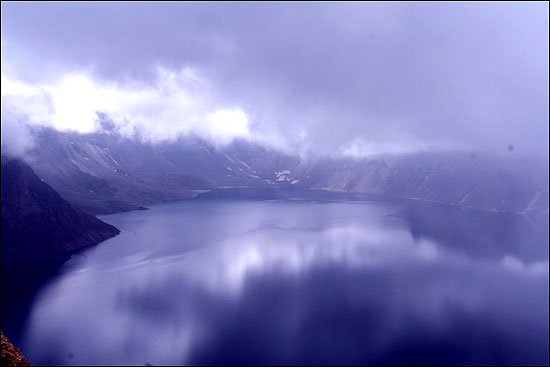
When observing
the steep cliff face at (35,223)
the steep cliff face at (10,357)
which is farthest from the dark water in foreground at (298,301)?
the steep cliff face at (10,357)

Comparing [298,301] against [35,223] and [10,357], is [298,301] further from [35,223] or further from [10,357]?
[35,223]

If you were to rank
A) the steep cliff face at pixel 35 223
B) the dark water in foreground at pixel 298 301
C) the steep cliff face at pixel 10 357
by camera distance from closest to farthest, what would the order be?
the steep cliff face at pixel 10 357 → the dark water in foreground at pixel 298 301 → the steep cliff face at pixel 35 223

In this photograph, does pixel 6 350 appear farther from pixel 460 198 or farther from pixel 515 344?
pixel 460 198

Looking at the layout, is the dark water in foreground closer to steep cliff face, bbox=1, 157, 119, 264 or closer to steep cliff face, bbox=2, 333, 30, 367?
steep cliff face, bbox=1, 157, 119, 264

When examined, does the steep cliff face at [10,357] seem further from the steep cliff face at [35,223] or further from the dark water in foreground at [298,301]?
the steep cliff face at [35,223]

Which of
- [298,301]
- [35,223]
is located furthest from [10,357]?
[35,223]

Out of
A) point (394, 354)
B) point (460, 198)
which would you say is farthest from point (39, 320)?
point (460, 198)
